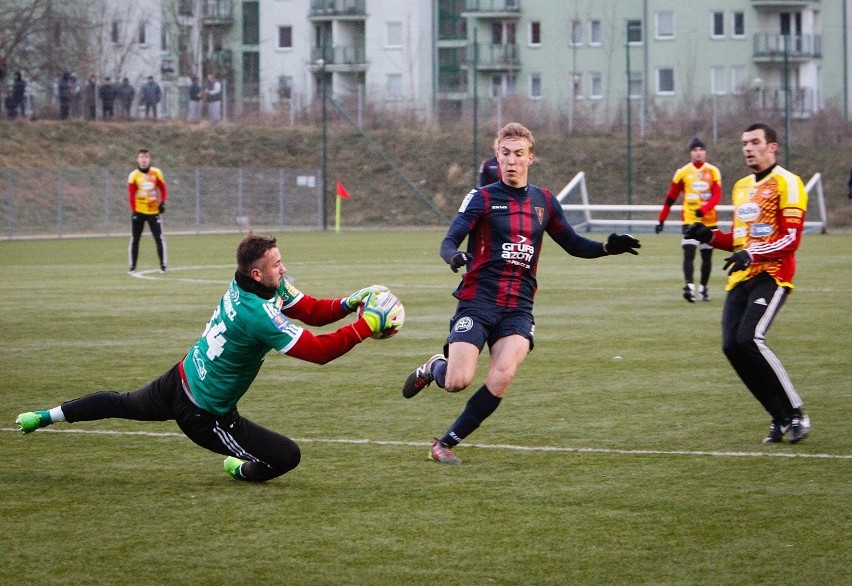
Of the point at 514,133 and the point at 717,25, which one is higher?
the point at 717,25

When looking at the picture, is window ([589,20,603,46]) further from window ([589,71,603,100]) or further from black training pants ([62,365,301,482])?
black training pants ([62,365,301,482])

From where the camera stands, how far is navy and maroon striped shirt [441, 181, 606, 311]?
8.02 meters

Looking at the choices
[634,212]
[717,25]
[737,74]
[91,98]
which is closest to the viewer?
[634,212]

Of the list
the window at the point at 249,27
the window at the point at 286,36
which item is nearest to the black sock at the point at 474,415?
the window at the point at 286,36

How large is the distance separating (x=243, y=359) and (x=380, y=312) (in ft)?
2.72

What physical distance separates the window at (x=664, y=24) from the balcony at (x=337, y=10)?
15.5m

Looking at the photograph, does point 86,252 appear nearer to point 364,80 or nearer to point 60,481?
point 60,481

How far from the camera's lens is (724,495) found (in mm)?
6898

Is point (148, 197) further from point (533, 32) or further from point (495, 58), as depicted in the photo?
point (533, 32)

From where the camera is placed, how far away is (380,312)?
6.67m

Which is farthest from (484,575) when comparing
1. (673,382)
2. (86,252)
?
(86,252)

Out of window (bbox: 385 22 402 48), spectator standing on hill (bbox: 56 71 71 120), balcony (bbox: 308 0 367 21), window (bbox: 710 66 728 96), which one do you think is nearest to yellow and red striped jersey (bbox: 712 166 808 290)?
spectator standing on hill (bbox: 56 71 71 120)

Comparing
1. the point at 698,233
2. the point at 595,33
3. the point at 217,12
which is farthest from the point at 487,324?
the point at 217,12

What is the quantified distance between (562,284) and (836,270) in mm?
5565
